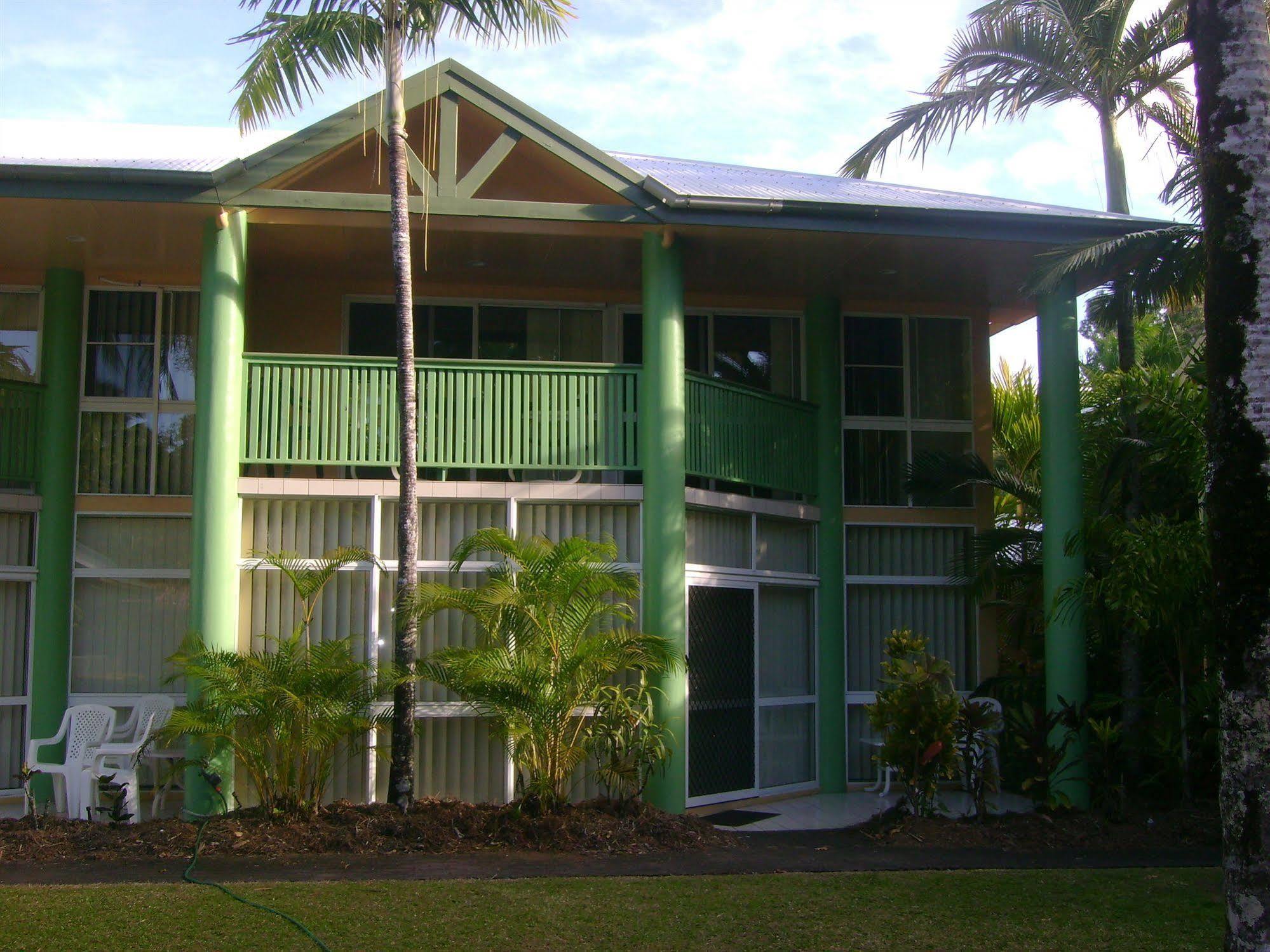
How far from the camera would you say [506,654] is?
9.81 m

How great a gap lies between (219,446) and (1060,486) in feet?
24.6

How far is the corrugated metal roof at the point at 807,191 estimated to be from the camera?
1098 cm

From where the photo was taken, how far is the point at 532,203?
10961 millimetres

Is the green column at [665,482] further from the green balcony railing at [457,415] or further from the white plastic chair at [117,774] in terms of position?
the white plastic chair at [117,774]

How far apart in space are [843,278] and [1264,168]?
23.6 ft

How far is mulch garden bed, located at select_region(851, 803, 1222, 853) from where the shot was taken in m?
9.80

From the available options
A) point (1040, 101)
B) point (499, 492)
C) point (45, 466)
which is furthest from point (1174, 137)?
point (45, 466)

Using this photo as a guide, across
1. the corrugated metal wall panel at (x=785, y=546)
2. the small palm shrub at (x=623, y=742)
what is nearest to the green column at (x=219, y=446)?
the small palm shrub at (x=623, y=742)

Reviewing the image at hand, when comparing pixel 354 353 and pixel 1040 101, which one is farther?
pixel 1040 101

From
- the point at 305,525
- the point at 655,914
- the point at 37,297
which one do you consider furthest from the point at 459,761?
the point at 37,297

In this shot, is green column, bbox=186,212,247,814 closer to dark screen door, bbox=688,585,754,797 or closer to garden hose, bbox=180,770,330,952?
garden hose, bbox=180,770,330,952

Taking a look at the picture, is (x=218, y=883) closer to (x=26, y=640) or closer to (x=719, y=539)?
(x=26, y=640)

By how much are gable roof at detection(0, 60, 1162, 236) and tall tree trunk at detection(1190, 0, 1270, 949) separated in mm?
5234

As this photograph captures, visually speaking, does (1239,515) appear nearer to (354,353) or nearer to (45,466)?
(354,353)
